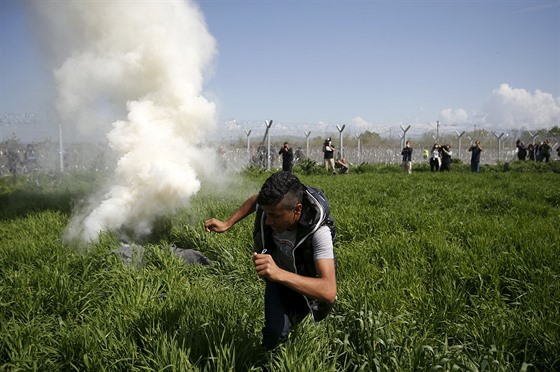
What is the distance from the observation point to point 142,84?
834 centimetres

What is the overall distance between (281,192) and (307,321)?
1.19m

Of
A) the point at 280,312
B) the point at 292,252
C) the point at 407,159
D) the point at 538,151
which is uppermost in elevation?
the point at 538,151

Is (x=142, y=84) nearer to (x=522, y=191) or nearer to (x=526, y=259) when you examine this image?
(x=526, y=259)

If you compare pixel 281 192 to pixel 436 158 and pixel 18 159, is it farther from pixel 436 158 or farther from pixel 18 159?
pixel 436 158

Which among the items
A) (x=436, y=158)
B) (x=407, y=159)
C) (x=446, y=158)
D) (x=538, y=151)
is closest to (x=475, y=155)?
(x=446, y=158)

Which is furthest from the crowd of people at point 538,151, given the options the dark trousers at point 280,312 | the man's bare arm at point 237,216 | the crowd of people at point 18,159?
the crowd of people at point 18,159

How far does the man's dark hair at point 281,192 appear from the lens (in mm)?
2490

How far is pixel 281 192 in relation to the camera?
8.19 feet

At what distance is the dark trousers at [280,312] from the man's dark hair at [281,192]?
2.33 ft

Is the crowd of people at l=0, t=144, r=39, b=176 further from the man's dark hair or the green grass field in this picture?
the man's dark hair

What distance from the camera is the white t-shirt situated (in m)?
2.50

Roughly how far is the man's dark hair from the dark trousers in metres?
0.71

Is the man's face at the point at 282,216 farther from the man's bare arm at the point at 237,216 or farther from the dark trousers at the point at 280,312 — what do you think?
the man's bare arm at the point at 237,216

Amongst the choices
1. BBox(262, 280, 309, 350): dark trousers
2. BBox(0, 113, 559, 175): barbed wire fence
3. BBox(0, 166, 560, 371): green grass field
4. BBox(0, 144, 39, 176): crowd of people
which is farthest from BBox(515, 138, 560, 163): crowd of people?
BBox(0, 144, 39, 176): crowd of people
